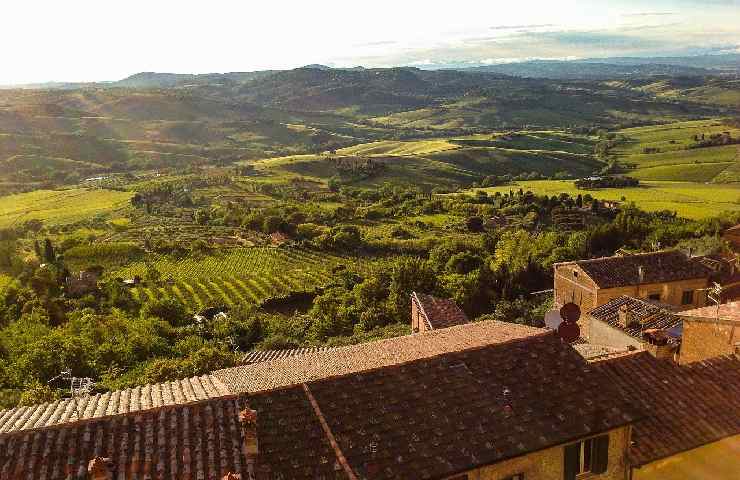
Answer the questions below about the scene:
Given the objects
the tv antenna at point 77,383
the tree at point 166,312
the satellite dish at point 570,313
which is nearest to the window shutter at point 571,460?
the satellite dish at point 570,313

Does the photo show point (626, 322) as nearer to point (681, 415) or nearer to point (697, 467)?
point (681, 415)

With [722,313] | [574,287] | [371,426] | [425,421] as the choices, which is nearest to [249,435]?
[371,426]

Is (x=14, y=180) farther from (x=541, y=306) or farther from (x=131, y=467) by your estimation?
(x=131, y=467)

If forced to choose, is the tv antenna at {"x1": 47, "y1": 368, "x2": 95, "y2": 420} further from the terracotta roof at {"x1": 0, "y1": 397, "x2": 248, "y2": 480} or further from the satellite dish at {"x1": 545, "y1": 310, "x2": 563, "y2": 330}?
the satellite dish at {"x1": 545, "y1": 310, "x2": 563, "y2": 330}

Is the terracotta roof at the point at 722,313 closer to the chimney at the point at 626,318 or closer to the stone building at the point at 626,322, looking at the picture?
the stone building at the point at 626,322

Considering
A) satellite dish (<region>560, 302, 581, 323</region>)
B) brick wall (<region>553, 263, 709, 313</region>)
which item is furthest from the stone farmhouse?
brick wall (<region>553, 263, 709, 313</region>)

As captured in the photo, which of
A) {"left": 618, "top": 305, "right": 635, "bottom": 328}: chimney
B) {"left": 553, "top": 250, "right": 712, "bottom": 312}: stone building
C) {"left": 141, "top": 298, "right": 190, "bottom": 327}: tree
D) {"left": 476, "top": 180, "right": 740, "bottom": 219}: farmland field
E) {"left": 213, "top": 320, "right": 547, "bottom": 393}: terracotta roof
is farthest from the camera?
{"left": 476, "top": 180, "right": 740, "bottom": 219}: farmland field
